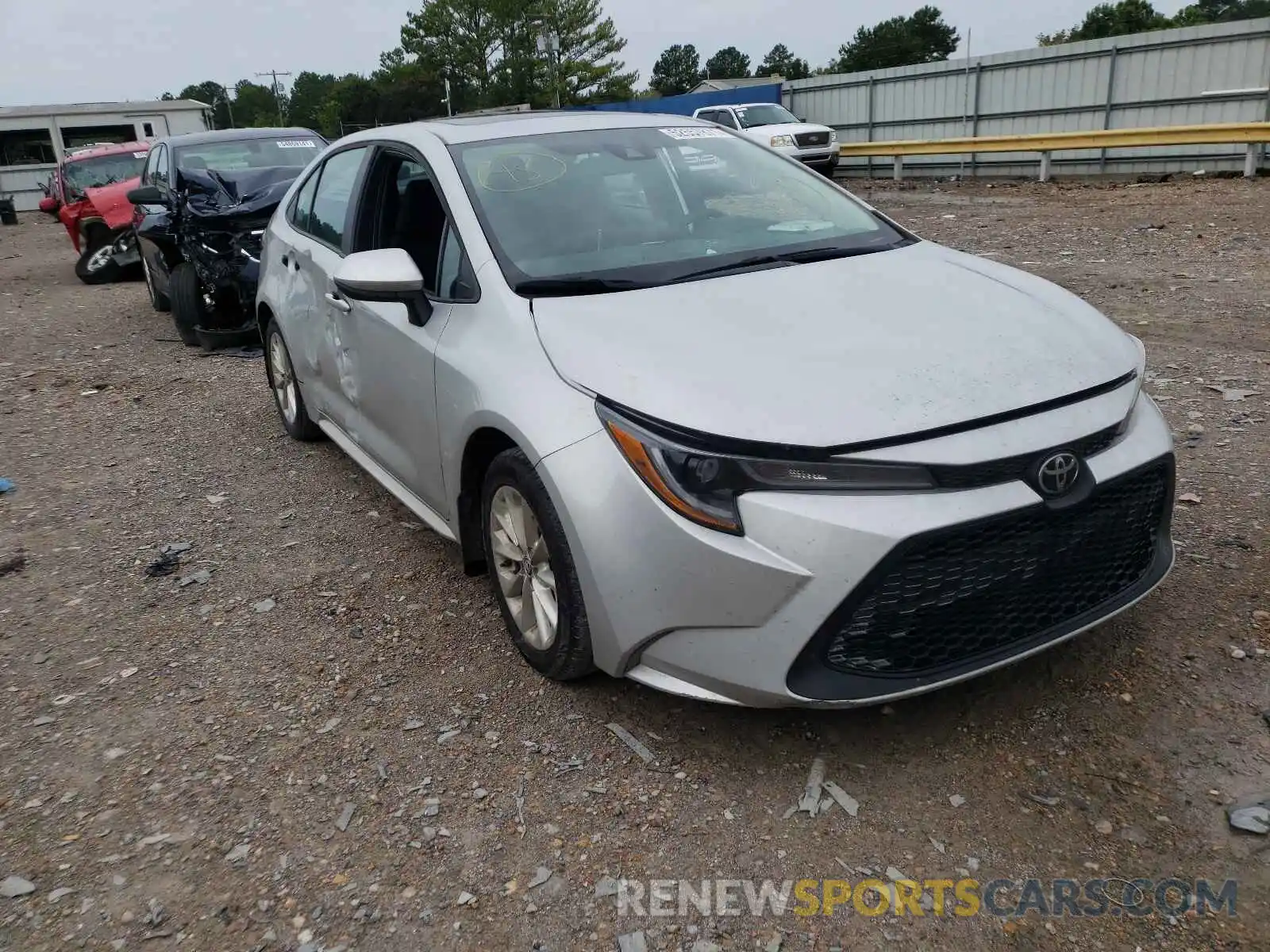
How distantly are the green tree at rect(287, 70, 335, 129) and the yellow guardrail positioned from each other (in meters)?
87.1

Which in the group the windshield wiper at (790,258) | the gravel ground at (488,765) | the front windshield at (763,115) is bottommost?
the gravel ground at (488,765)

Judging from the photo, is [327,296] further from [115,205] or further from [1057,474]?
[115,205]

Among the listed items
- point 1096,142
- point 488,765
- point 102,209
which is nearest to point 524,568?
point 488,765

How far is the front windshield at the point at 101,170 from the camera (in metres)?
14.8

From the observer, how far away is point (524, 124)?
3984mm

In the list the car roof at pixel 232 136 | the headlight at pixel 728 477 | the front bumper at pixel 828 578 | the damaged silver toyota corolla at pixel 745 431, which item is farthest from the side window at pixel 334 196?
the car roof at pixel 232 136

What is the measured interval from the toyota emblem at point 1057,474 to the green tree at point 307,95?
102224mm

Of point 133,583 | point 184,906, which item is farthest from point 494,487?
point 133,583

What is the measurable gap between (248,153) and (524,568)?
802 cm

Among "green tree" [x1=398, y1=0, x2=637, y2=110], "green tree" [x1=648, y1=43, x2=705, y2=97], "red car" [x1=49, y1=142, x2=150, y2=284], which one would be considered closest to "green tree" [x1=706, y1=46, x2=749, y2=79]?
"green tree" [x1=648, y1=43, x2=705, y2=97]

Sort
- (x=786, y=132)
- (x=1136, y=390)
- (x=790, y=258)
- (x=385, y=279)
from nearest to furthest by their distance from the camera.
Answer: (x=1136, y=390) < (x=385, y=279) < (x=790, y=258) < (x=786, y=132)

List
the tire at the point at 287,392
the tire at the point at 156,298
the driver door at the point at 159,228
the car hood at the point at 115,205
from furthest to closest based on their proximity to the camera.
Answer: the car hood at the point at 115,205, the tire at the point at 156,298, the driver door at the point at 159,228, the tire at the point at 287,392

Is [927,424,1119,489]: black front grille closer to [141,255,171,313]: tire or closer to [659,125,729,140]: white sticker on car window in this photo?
[659,125,729,140]: white sticker on car window

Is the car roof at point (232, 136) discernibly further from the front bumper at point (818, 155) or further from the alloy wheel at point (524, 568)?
the front bumper at point (818, 155)
